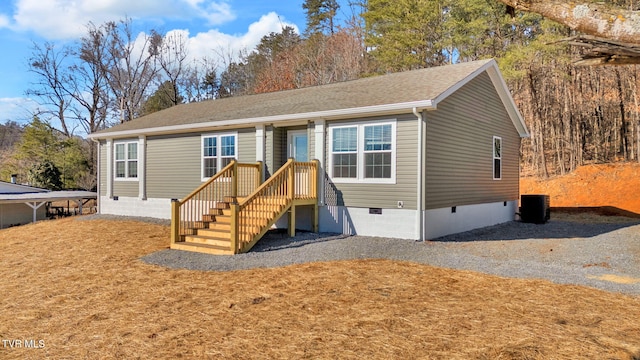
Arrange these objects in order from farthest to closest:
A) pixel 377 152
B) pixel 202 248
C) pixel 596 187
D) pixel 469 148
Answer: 1. pixel 596 187
2. pixel 469 148
3. pixel 377 152
4. pixel 202 248

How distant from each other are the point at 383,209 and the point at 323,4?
31.8m

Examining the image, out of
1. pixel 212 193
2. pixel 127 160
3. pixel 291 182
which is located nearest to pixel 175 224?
pixel 212 193

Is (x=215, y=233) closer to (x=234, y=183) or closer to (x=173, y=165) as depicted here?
(x=234, y=183)

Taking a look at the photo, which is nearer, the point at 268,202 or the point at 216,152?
the point at 268,202

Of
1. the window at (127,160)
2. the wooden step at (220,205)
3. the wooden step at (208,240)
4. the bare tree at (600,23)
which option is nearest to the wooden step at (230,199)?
the wooden step at (220,205)

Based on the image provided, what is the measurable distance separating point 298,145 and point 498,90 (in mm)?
6733

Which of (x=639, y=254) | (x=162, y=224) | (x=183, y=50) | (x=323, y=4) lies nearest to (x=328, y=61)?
(x=323, y=4)

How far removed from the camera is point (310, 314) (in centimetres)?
525

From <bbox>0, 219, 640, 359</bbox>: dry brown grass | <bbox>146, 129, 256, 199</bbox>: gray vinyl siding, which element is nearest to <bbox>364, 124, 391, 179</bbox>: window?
<bbox>0, 219, 640, 359</bbox>: dry brown grass

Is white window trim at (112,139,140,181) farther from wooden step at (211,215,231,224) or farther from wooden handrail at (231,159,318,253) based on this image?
wooden handrail at (231,159,318,253)

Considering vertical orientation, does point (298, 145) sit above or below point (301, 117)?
below

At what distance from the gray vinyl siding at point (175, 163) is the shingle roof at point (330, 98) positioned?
58 centimetres

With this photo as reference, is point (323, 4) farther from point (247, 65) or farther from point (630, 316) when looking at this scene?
point (630, 316)

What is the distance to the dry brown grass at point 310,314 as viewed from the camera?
4.17m
